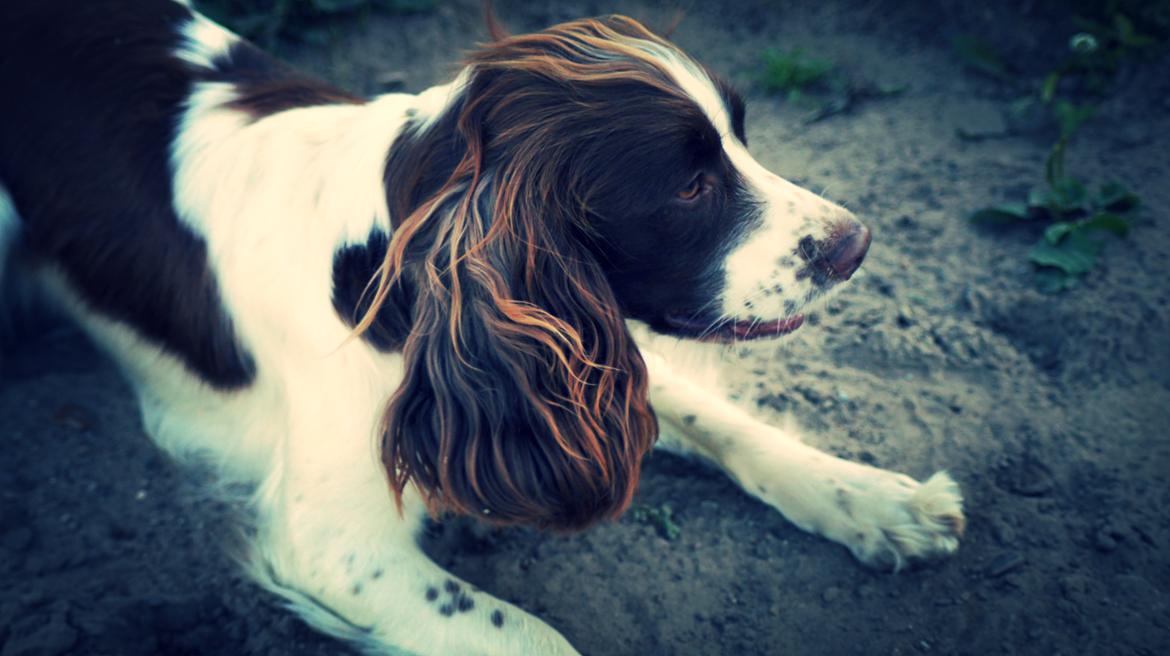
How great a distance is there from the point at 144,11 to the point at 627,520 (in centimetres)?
196

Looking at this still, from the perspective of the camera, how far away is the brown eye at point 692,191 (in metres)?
1.85

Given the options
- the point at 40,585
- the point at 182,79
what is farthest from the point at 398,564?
the point at 182,79

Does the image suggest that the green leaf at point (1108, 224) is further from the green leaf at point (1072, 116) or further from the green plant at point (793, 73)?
the green plant at point (793, 73)

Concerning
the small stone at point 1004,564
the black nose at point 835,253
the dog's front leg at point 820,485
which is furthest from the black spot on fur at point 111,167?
the small stone at point 1004,564

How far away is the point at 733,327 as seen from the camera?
2.01 meters

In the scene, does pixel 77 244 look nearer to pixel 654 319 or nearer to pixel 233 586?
pixel 233 586

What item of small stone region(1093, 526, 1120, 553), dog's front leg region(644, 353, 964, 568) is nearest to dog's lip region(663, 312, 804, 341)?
dog's front leg region(644, 353, 964, 568)

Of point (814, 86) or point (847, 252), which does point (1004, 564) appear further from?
point (814, 86)

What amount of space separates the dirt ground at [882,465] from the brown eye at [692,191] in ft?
2.99

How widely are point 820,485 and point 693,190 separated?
86 centimetres

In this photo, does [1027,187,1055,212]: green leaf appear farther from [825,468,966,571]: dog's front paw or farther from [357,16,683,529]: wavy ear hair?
[357,16,683,529]: wavy ear hair

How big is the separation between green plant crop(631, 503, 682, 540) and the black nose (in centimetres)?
77

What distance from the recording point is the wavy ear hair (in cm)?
179

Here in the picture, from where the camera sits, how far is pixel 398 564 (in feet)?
6.73
